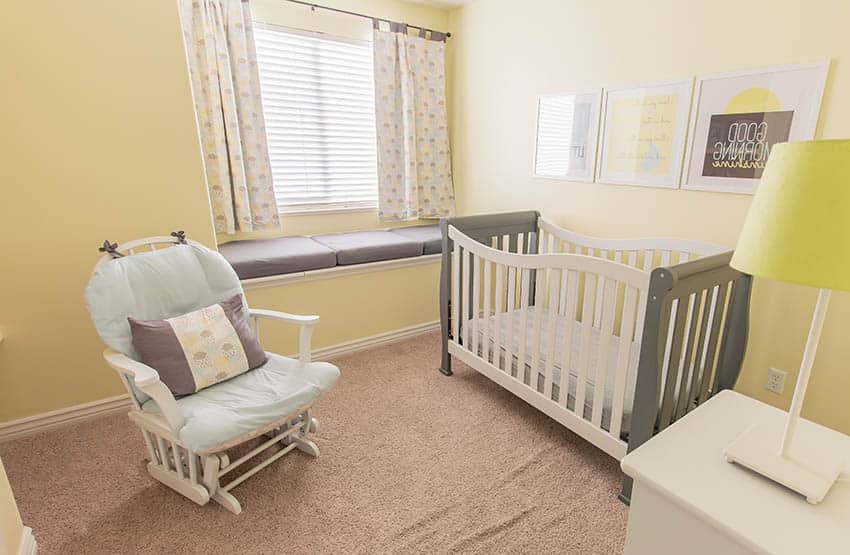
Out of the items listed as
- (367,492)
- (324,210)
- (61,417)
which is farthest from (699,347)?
(61,417)

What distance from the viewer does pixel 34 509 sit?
1.69 metres

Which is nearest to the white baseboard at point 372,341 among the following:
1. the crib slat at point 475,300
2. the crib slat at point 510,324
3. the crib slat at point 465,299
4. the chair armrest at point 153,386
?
the crib slat at point 465,299

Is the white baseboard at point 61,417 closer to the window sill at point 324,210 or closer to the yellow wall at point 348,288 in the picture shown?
the yellow wall at point 348,288

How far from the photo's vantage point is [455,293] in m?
2.53

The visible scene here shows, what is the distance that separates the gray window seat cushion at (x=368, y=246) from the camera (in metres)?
2.86

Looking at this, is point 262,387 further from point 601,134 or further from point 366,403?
point 601,134

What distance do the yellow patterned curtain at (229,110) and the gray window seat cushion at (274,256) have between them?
5.5 inches

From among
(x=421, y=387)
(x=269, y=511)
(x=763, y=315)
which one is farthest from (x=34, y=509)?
(x=763, y=315)

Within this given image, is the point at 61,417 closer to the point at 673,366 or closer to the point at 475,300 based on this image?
the point at 475,300

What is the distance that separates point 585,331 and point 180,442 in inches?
62.0

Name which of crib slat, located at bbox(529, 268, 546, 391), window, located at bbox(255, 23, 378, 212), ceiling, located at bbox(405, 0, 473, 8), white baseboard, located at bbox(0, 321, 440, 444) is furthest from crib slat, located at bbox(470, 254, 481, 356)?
ceiling, located at bbox(405, 0, 473, 8)

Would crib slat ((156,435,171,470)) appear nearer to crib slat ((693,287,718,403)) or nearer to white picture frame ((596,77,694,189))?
crib slat ((693,287,718,403))

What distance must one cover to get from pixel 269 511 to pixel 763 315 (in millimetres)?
2273

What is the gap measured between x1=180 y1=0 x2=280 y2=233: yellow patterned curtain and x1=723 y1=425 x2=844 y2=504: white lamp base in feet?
8.95
